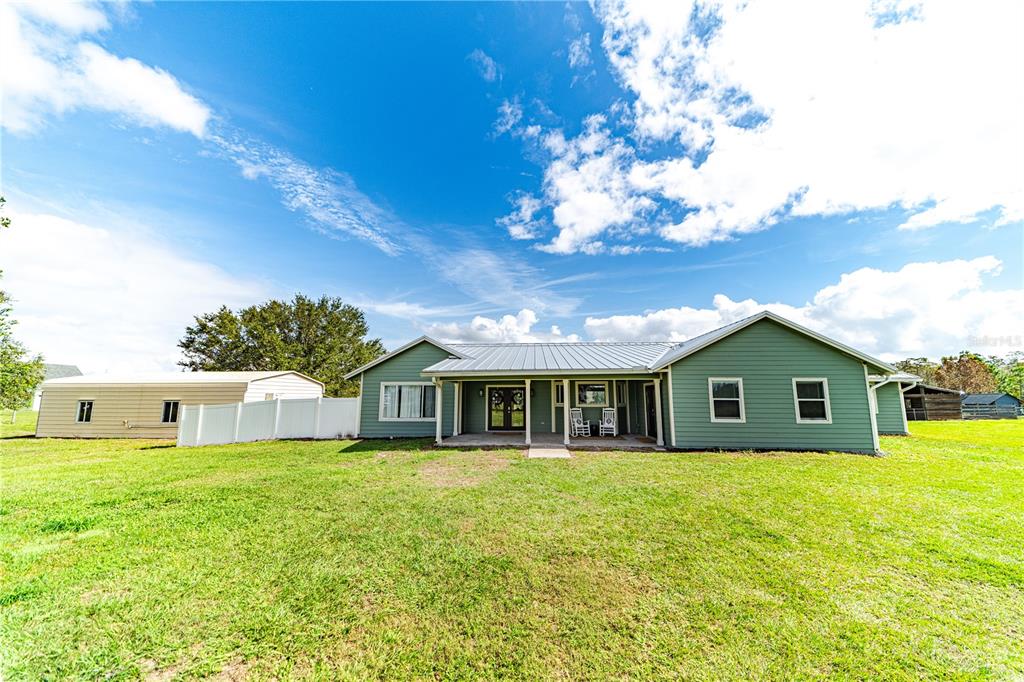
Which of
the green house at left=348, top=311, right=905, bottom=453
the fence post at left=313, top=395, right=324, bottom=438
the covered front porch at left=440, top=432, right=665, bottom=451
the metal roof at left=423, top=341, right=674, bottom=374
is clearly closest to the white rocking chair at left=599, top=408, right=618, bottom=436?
the green house at left=348, top=311, right=905, bottom=453

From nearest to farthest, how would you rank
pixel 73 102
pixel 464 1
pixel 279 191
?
pixel 73 102 < pixel 464 1 < pixel 279 191

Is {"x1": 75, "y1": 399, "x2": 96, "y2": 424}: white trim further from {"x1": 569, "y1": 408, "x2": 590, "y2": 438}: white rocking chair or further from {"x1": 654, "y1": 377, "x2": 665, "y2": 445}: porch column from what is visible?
{"x1": 654, "y1": 377, "x2": 665, "y2": 445}: porch column

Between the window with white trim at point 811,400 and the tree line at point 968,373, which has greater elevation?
the tree line at point 968,373

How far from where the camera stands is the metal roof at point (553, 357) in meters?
12.0

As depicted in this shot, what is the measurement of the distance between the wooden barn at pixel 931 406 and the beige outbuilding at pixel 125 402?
4178 centimetres

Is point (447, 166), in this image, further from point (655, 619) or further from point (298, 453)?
point (655, 619)

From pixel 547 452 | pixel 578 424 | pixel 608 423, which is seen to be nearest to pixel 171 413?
pixel 547 452

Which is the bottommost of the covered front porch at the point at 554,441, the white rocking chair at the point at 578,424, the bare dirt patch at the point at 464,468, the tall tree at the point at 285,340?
the bare dirt patch at the point at 464,468

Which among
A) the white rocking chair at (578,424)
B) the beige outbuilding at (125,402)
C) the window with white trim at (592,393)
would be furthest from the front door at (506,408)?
the beige outbuilding at (125,402)

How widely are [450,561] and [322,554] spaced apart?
1.56 m

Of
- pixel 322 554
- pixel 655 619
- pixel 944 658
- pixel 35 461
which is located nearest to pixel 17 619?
pixel 322 554

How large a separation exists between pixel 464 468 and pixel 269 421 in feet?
34.3

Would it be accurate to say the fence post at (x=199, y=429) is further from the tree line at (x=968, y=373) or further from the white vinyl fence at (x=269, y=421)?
the tree line at (x=968, y=373)

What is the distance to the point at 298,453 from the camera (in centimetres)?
1102
